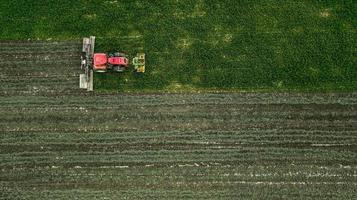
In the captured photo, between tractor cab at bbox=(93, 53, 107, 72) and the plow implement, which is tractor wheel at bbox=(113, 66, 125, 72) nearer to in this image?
the plow implement

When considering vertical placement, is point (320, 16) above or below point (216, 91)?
above

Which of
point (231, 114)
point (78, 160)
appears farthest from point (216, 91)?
point (78, 160)

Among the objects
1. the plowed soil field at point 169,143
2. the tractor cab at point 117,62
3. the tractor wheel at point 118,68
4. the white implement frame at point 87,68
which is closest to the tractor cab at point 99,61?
the tractor cab at point 117,62

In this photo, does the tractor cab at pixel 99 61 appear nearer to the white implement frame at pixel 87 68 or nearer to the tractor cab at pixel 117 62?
the tractor cab at pixel 117 62

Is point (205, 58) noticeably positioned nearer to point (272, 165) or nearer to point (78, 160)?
point (272, 165)

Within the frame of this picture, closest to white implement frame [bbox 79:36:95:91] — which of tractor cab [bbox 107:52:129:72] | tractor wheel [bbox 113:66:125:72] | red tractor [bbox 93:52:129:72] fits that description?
red tractor [bbox 93:52:129:72]

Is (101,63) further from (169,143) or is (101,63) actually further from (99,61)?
(169,143)

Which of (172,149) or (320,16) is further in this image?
(320,16)

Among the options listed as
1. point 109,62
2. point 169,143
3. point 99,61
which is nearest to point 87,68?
point 99,61
